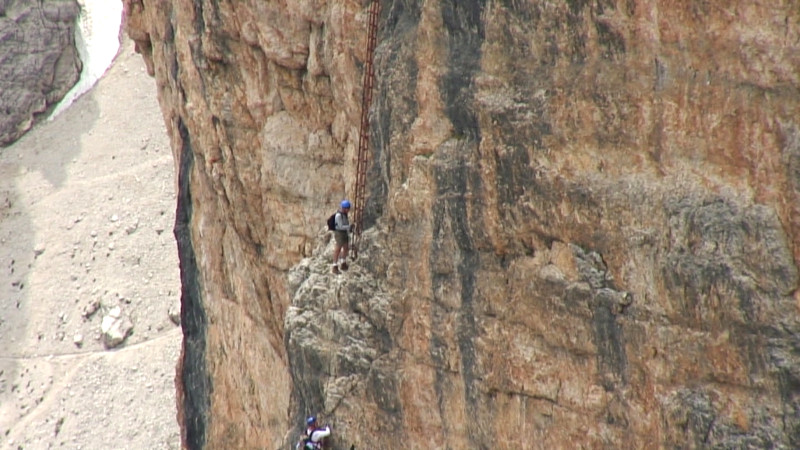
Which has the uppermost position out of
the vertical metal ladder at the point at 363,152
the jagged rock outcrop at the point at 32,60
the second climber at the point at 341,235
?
the jagged rock outcrop at the point at 32,60

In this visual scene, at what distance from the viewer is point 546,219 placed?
15.4 meters

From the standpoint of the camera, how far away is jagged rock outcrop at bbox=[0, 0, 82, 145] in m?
62.0

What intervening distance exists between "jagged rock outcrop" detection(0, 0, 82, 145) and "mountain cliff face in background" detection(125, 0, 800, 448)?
43.6 meters

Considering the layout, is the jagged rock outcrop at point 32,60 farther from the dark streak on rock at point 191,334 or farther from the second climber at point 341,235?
the second climber at point 341,235

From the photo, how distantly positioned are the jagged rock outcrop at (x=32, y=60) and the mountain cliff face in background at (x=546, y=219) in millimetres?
43613

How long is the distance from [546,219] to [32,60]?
170 feet

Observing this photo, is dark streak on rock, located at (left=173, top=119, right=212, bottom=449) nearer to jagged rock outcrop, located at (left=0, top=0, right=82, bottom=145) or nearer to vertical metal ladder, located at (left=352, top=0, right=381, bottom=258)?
vertical metal ladder, located at (left=352, top=0, right=381, bottom=258)

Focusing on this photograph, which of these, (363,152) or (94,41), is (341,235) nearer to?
(363,152)

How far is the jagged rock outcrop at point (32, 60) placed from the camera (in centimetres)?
6200

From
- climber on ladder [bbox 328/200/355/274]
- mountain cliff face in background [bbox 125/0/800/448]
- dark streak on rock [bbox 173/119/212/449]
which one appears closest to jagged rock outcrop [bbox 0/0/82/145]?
dark streak on rock [bbox 173/119/212/449]

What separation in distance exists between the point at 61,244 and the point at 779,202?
143 feet

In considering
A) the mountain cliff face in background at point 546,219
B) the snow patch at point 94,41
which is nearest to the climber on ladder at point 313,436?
the mountain cliff face in background at point 546,219

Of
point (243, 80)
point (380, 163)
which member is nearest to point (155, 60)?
point (243, 80)

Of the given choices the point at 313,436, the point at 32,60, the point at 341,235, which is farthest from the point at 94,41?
the point at 313,436
